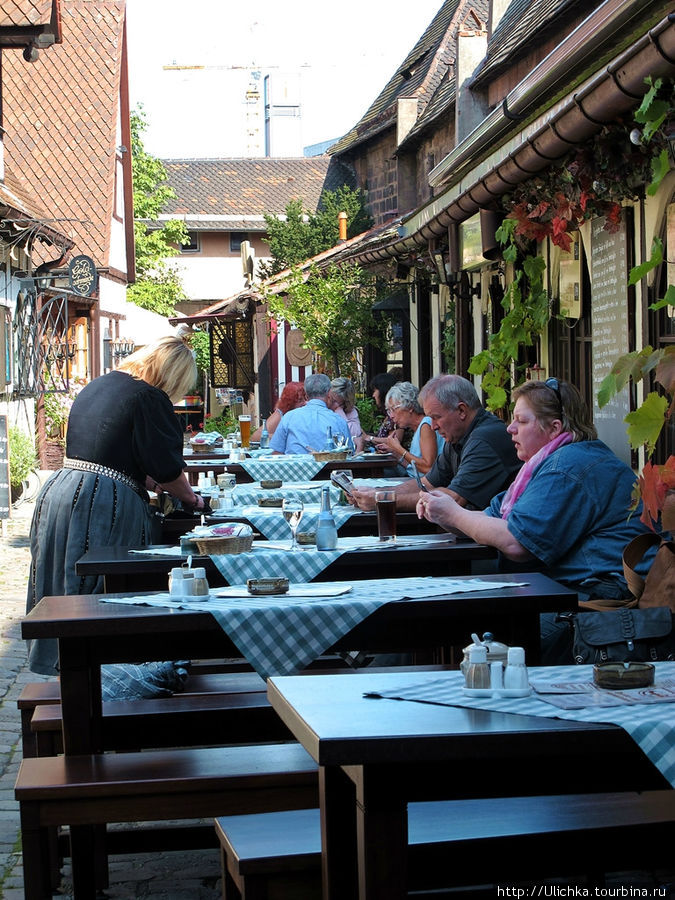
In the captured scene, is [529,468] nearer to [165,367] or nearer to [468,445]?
[468,445]

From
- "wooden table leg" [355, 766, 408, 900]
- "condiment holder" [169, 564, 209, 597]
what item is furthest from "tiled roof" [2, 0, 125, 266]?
"wooden table leg" [355, 766, 408, 900]

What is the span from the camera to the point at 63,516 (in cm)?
582

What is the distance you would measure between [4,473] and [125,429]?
790cm

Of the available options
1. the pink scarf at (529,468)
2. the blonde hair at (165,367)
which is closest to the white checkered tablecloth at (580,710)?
the pink scarf at (529,468)

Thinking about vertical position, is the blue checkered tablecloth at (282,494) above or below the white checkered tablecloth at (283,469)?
below

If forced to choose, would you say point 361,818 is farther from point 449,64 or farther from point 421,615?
point 449,64

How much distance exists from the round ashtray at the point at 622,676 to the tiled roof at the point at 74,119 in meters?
23.2

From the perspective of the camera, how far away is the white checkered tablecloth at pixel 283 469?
393 inches

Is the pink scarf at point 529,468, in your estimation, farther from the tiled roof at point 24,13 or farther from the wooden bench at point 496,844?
the tiled roof at point 24,13

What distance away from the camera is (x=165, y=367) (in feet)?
19.7

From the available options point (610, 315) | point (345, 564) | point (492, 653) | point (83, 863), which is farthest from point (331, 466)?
point (492, 653)

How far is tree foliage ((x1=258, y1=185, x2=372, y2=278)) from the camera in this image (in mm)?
33156

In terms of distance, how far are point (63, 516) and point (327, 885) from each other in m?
3.24

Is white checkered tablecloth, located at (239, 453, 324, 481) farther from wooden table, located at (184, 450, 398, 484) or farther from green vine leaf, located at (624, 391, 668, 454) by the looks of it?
green vine leaf, located at (624, 391, 668, 454)
